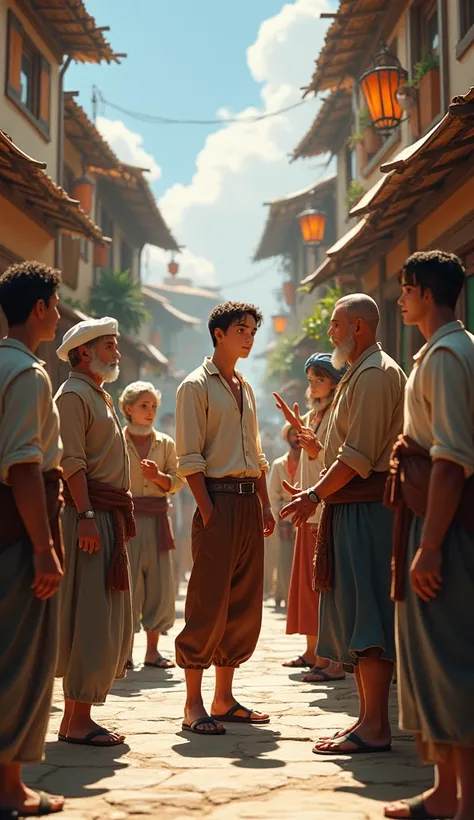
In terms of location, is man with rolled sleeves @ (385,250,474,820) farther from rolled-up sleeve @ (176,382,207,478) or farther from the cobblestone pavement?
rolled-up sleeve @ (176,382,207,478)

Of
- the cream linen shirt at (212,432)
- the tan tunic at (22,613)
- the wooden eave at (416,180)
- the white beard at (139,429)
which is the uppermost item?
the wooden eave at (416,180)

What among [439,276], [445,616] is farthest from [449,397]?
[445,616]

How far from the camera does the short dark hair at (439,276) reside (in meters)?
4.07

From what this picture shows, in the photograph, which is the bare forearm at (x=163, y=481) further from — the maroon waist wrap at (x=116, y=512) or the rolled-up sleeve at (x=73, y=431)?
→ the rolled-up sleeve at (x=73, y=431)

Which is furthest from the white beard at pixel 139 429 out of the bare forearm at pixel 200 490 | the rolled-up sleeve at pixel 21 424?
the rolled-up sleeve at pixel 21 424

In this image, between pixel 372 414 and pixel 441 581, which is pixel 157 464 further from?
pixel 441 581

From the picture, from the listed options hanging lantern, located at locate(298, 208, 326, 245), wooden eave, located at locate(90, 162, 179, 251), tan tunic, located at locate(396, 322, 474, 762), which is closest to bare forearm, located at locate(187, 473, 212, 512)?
tan tunic, located at locate(396, 322, 474, 762)

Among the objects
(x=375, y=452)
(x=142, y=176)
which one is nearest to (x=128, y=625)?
(x=375, y=452)

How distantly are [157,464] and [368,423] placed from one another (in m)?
3.72

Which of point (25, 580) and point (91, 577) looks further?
point (91, 577)

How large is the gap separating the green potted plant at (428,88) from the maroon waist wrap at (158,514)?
199 inches

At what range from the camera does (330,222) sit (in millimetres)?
24453

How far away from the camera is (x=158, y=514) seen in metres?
8.81

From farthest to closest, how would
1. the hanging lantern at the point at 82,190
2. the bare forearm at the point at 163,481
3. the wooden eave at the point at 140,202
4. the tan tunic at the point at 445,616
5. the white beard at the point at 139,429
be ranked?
1. the wooden eave at the point at 140,202
2. the hanging lantern at the point at 82,190
3. the white beard at the point at 139,429
4. the bare forearm at the point at 163,481
5. the tan tunic at the point at 445,616
